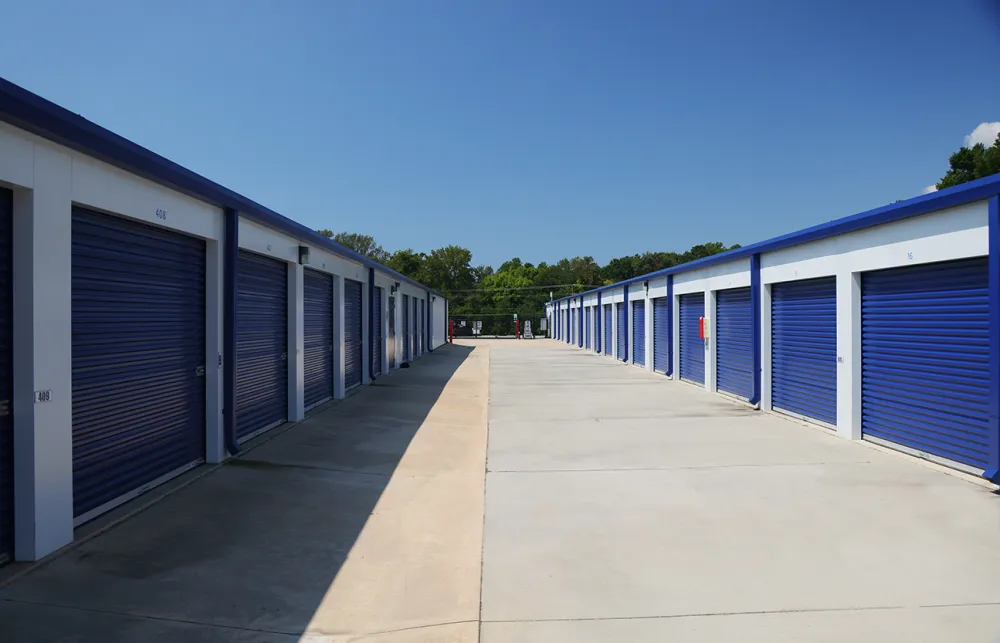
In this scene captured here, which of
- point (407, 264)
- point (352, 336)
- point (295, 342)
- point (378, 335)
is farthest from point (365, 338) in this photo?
point (407, 264)

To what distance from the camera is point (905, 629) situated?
3.56 m

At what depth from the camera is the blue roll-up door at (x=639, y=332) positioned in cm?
2215

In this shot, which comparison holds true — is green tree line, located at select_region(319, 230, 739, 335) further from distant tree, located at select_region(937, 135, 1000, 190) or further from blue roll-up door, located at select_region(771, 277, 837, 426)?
blue roll-up door, located at select_region(771, 277, 837, 426)

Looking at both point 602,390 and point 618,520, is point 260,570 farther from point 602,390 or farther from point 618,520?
point 602,390

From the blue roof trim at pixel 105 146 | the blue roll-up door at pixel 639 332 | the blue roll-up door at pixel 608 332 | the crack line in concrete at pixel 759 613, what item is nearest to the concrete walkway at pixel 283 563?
the crack line in concrete at pixel 759 613

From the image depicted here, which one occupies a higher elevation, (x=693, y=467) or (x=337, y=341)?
(x=337, y=341)

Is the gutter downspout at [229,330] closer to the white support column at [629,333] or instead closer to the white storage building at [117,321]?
the white storage building at [117,321]

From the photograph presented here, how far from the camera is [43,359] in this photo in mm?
4594

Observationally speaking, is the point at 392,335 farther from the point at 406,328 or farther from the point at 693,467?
the point at 693,467

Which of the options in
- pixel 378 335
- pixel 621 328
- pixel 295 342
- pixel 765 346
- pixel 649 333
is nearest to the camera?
pixel 295 342

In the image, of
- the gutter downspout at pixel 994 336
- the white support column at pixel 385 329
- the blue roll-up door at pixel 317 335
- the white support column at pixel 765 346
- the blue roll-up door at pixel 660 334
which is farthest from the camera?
the blue roll-up door at pixel 660 334

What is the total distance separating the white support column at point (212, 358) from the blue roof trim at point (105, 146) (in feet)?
2.46

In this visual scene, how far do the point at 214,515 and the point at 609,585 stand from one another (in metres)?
3.57

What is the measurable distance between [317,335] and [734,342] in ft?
28.5
